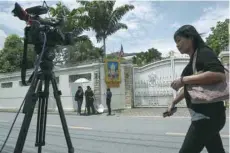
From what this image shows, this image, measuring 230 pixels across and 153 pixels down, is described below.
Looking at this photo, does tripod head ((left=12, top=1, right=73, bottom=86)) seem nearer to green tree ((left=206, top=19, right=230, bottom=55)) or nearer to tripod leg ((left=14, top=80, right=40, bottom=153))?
tripod leg ((left=14, top=80, right=40, bottom=153))

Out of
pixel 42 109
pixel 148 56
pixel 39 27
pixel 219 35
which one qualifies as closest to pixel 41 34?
pixel 39 27

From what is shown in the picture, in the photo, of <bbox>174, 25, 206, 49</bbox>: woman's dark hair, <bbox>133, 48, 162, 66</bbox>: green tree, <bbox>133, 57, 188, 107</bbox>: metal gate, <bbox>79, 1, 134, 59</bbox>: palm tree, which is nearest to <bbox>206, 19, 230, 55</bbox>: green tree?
<bbox>133, 48, 162, 66</bbox>: green tree

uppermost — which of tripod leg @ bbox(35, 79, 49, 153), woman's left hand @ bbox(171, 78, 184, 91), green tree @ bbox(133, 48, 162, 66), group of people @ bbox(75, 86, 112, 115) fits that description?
green tree @ bbox(133, 48, 162, 66)

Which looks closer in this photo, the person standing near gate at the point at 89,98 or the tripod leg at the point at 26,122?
the tripod leg at the point at 26,122

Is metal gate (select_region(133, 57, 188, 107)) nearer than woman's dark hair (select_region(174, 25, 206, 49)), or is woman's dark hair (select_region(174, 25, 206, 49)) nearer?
woman's dark hair (select_region(174, 25, 206, 49))

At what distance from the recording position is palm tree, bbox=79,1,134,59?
24.3m

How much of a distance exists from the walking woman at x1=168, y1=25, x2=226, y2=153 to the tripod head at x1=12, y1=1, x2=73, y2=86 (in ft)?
3.80

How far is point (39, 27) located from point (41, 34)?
0.07 metres

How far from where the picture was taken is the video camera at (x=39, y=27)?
125 inches

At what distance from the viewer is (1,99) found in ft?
94.6

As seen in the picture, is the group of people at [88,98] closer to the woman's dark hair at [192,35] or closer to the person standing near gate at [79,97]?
the person standing near gate at [79,97]

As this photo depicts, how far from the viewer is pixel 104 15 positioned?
2439cm

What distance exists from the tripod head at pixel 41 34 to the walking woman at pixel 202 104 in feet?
3.80

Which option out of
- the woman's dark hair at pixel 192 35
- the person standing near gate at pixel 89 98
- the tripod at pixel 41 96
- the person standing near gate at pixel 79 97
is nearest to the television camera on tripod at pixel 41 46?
the tripod at pixel 41 96
